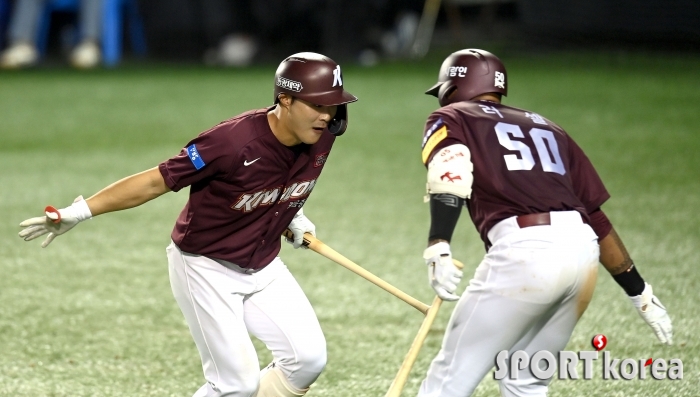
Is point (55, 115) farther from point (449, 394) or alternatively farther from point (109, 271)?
point (449, 394)

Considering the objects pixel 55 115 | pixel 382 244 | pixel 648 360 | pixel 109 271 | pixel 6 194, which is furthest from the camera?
pixel 55 115

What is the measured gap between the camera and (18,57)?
51.8ft

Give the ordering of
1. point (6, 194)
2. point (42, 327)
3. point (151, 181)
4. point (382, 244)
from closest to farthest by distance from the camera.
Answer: point (151, 181), point (42, 327), point (382, 244), point (6, 194)

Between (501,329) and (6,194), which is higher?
(501,329)

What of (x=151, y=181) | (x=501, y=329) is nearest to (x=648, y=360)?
(x=501, y=329)

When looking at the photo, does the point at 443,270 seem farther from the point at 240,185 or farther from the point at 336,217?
the point at 336,217

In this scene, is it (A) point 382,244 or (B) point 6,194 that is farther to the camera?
(B) point 6,194

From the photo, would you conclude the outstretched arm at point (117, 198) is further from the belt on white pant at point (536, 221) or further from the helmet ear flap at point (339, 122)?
the belt on white pant at point (536, 221)

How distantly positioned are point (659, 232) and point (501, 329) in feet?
14.5

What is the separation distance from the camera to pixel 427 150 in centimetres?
371

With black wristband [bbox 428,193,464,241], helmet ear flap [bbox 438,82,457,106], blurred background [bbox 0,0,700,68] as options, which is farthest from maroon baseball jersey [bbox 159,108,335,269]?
blurred background [bbox 0,0,700,68]

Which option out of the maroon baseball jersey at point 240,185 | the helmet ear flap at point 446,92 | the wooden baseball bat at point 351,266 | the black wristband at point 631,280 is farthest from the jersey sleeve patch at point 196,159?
the black wristband at point 631,280

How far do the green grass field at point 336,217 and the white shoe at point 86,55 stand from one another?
0.49 meters

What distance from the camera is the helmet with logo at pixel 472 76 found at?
3.98 metres
